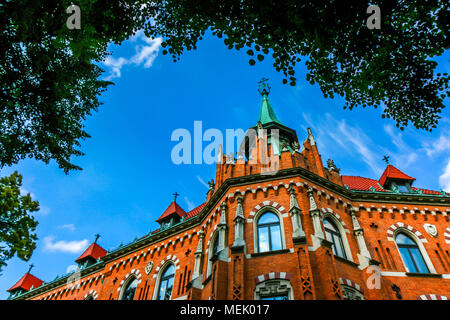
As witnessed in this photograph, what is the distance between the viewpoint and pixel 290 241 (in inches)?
518

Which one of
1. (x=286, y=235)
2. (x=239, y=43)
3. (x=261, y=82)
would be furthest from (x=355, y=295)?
(x=261, y=82)

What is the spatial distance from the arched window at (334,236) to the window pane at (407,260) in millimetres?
3745

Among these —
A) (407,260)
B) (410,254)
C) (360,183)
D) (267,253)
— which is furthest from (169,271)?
(360,183)

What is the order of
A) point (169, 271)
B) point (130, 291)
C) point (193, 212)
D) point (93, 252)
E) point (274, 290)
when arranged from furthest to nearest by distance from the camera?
point (93, 252)
point (193, 212)
point (130, 291)
point (169, 271)
point (274, 290)

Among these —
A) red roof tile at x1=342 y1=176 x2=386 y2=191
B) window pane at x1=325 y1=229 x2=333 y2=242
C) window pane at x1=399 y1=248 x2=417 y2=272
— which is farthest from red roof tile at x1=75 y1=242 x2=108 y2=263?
window pane at x1=399 y1=248 x2=417 y2=272

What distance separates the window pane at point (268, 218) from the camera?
14.5 meters

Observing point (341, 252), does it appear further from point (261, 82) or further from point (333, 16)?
point (261, 82)

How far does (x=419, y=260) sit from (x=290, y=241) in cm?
764

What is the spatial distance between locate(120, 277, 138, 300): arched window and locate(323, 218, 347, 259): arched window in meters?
11.9

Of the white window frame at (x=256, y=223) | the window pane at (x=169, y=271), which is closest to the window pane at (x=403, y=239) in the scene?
the white window frame at (x=256, y=223)

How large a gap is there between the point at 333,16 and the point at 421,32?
283cm

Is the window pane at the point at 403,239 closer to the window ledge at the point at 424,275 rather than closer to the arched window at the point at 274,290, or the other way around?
the window ledge at the point at 424,275

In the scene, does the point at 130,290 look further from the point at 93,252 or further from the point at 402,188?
the point at 402,188
